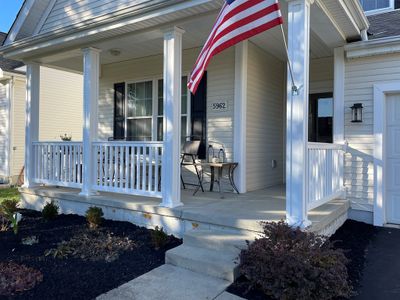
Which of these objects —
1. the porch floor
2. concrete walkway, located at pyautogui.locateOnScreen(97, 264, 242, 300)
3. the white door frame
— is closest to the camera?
concrete walkway, located at pyautogui.locateOnScreen(97, 264, 242, 300)

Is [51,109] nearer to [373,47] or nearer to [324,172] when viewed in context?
[324,172]

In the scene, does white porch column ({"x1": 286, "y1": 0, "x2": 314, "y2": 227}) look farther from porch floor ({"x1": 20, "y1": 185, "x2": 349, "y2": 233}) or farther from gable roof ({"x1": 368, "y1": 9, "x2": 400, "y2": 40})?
gable roof ({"x1": 368, "y1": 9, "x2": 400, "y2": 40})

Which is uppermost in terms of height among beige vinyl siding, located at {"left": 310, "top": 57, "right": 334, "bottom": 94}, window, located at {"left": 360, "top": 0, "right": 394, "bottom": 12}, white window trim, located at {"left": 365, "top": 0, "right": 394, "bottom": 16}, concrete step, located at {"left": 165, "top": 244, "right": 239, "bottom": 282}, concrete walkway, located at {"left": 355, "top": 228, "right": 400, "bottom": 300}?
window, located at {"left": 360, "top": 0, "right": 394, "bottom": 12}

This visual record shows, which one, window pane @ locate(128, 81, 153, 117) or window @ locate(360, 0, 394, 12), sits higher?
window @ locate(360, 0, 394, 12)

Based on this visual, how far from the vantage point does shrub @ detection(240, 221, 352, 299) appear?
2.68 metres

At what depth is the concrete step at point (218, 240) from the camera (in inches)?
137

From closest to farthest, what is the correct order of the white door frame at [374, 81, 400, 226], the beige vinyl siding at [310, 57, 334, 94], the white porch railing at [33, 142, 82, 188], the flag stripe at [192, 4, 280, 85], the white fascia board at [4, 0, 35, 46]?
the flag stripe at [192, 4, 280, 85] < the white door frame at [374, 81, 400, 226] < the white porch railing at [33, 142, 82, 188] < the white fascia board at [4, 0, 35, 46] < the beige vinyl siding at [310, 57, 334, 94]

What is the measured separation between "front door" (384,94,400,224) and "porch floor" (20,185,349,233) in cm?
66

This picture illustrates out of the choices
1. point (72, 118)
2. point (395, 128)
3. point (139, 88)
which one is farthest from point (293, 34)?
point (72, 118)

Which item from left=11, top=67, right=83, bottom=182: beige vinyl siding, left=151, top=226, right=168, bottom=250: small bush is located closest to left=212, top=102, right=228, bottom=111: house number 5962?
left=151, top=226, right=168, bottom=250: small bush

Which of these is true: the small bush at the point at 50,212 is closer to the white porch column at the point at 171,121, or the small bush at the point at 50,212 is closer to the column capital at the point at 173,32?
the white porch column at the point at 171,121

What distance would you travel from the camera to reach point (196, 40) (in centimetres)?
570

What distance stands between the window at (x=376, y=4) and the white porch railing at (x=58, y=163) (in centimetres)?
642

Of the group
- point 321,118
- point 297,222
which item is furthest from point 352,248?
point 321,118
